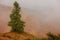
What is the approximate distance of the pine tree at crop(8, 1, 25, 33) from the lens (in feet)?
43.2

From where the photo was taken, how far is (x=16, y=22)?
1331cm

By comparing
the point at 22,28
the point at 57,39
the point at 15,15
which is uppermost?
the point at 15,15

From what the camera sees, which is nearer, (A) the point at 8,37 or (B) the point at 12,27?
(A) the point at 8,37

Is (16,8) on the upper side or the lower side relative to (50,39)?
upper

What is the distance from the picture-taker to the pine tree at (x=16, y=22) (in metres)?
13.2

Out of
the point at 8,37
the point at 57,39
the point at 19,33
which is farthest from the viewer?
the point at 19,33

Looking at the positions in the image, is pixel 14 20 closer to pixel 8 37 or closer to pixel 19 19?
pixel 19 19

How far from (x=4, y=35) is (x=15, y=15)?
5.89 feet

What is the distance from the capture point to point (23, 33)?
42.9ft

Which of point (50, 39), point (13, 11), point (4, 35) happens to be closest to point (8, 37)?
point (4, 35)

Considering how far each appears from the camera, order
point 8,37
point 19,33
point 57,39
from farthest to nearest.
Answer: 1. point 19,33
2. point 8,37
3. point 57,39

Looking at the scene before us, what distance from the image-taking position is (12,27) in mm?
13195

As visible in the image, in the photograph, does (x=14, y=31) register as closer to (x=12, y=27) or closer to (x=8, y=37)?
(x=12, y=27)

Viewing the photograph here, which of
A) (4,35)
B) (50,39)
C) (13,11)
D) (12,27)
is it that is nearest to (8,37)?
(4,35)
